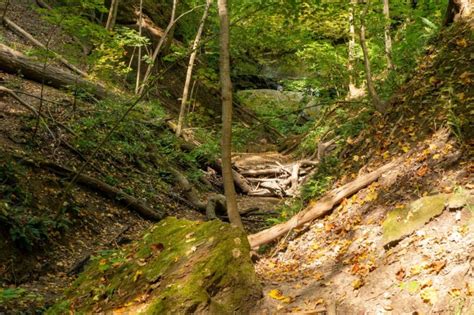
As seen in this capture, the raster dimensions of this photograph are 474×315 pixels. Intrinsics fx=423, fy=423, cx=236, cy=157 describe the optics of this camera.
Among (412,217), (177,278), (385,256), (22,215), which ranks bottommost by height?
(22,215)

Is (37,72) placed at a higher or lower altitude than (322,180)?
higher

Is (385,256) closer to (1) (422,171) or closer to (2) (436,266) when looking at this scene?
(2) (436,266)

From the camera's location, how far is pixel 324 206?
5.71 metres

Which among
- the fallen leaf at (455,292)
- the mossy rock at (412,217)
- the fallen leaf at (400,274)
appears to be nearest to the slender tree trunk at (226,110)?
the mossy rock at (412,217)

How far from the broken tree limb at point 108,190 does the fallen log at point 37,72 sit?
9.38 feet

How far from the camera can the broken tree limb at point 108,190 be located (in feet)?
25.8

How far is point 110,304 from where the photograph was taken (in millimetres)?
3928

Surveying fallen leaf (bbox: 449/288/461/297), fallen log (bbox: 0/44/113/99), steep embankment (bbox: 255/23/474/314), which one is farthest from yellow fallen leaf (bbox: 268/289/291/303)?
fallen log (bbox: 0/44/113/99)

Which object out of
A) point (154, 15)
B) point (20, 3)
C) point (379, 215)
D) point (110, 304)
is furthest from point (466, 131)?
point (154, 15)

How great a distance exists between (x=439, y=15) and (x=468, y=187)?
8.07m

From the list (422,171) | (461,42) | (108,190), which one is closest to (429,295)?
(422,171)

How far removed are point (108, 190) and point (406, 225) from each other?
621 cm

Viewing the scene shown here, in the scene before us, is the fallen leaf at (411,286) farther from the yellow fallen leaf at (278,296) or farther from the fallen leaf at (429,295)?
the yellow fallen leaf at (278,296)

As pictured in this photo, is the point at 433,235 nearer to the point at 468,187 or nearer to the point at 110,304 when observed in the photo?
the point at 468,187
